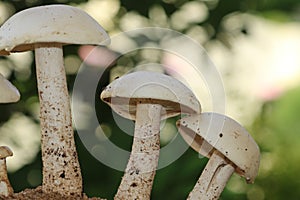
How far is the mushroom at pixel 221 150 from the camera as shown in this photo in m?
0.76

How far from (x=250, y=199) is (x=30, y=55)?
69cm

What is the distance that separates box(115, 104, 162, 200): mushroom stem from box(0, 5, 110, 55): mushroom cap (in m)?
0.13

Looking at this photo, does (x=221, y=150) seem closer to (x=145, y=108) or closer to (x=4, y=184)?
(x=145, y=108)

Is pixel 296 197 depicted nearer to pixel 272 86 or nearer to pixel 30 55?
pixel 272 86

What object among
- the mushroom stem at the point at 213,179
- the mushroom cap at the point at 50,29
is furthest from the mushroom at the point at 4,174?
the mushroom stem at the point at 213,179

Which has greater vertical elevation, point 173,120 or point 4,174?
point 4,174

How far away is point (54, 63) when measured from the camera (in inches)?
31.8

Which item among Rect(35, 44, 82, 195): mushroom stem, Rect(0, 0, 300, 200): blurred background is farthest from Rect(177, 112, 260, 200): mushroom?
Rect(0, 0, 300, 200): blurred background

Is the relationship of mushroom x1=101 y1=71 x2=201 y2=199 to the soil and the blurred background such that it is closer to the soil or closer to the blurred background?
the soil

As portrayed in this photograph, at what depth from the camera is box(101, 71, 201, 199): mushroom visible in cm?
72

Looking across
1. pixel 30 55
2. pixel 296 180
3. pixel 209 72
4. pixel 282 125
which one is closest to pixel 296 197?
pixel 296 180

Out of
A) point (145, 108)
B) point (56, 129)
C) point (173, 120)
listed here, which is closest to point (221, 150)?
point (145, 108)

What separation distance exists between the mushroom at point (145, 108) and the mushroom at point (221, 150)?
1.0 inches

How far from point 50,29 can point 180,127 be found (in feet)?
0.81
